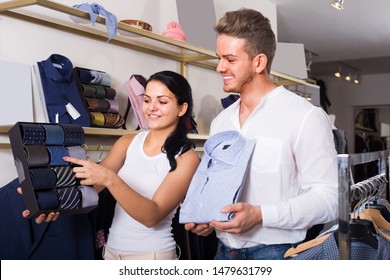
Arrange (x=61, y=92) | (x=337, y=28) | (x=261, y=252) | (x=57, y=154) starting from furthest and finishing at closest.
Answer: (x=337, y=28), (x=61, y=92), (x=57, y=154), (x=261, y=252)

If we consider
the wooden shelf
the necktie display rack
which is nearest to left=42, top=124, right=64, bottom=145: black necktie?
the necktie display rack

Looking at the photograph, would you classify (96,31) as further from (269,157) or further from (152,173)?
(269,157)

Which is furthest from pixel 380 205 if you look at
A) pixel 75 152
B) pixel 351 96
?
pixel 351 96

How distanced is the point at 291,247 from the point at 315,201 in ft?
0.61

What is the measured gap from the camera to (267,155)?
56.5 inches

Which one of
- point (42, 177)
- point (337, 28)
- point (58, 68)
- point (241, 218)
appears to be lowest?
point (241, 218)

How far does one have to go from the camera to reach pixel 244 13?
148cm

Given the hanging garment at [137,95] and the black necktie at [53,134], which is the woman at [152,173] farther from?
the hanging garment at [137,95]

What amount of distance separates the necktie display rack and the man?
1.28 feet

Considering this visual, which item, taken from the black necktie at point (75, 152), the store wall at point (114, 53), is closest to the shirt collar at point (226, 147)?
the black necktie at point (75, 152)

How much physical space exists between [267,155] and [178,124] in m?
0.45

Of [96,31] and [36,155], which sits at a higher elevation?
[96,31]

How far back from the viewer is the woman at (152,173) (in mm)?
1564
